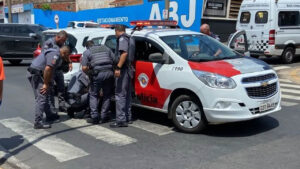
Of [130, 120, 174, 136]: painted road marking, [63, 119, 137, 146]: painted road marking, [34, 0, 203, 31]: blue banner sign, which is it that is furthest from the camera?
[34, 0, 203, 31]: blue banner sign

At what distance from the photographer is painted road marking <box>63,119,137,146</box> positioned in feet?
19.3

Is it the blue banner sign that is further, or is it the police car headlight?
the blue banner sign

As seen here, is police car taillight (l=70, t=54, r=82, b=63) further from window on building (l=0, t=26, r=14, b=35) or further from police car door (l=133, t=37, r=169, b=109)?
window on building (l=0, t=26, r=14, b=35)

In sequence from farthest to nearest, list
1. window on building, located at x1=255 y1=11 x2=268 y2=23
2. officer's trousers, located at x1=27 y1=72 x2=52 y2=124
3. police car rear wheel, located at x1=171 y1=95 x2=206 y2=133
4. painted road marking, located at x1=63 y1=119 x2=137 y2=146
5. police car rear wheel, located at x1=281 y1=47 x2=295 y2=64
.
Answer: police car rear wheel, located at x1=281 y1=47 x2=295 y2=64 → window on building, located at x1=255 y1=11 x2=268 y2=23 → officer's trousers, located at x1=27 y1=72 x2=52 y2=124 → police car rear wheel, located at x1=171 y1=95 x2=206 y2=133 → painted road marking, located at x1=63 y1=119 x2=137 y2=146

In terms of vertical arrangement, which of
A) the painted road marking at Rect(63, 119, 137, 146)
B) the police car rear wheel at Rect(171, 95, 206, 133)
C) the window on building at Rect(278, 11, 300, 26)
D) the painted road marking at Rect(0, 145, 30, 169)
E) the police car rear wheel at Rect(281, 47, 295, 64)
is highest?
the window on building at Rect(278, 11, 300, 26)

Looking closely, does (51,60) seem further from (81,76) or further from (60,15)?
(60,15)

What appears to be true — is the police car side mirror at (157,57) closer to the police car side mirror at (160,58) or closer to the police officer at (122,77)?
the police car side mirror at (160,58)

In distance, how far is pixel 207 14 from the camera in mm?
22859

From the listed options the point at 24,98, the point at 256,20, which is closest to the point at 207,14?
the point at 256,20

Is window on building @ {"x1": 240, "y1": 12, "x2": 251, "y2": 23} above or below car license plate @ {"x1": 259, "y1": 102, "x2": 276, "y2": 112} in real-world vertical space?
above

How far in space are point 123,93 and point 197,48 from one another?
1499 millimetres

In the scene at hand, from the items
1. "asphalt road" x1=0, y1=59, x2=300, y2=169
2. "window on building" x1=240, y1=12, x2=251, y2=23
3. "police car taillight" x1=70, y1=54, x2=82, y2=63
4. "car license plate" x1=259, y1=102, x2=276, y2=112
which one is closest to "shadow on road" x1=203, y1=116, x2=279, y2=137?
"asphalt road" x1=0, y1=59, x2=300, y2=169

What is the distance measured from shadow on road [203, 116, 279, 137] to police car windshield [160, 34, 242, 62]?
1.17 meters

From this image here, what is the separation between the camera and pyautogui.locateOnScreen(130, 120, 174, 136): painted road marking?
6.36 meters
